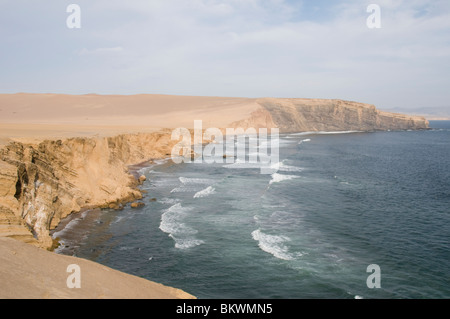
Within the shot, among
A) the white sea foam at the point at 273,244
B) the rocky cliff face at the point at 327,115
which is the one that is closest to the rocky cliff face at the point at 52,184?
the white sea foam at the point at 273,244

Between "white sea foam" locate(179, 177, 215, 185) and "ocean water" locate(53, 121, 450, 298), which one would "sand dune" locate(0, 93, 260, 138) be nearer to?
"white sea foam" locate(179, 177, 215, 185)

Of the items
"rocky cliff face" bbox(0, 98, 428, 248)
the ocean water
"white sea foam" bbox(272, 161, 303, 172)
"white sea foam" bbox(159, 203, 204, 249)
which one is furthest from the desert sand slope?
"white sea foam" bbox(272, 161, 303, 172)

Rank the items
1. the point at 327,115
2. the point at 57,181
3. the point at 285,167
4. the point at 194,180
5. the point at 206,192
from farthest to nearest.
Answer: the point at 327,115 < the point at 285,167 < the point at 194,180 < the point at 206,192 < the point at 57,181

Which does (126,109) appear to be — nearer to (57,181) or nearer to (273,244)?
(57,181)

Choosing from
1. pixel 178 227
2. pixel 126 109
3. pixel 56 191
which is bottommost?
pixel 178 227

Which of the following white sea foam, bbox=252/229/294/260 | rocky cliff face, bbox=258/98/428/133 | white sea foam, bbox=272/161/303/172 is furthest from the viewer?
rocky cliff face, bbox=258/98/428/133

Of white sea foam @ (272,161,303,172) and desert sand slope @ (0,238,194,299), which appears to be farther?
white sea foam @ (272,161,303,172)

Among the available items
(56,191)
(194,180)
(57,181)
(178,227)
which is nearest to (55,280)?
(178,227)
